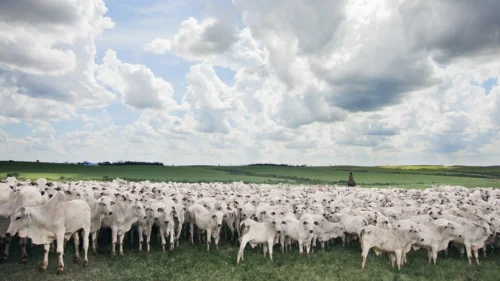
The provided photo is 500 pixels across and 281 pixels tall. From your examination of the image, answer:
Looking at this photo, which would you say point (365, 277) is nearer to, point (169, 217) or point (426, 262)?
point (426, 262)

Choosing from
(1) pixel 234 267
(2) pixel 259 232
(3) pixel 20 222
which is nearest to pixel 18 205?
(3) pixel 20 222

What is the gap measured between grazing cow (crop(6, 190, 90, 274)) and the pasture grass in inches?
38.0

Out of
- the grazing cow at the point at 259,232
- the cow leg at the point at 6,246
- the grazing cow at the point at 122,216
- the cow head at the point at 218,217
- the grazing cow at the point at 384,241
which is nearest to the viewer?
the cow leg at the point at 6,246

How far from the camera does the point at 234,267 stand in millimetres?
16016

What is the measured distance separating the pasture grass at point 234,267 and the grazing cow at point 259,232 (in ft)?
2.31

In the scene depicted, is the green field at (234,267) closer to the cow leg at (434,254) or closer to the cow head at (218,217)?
the cow leg at (434,254)

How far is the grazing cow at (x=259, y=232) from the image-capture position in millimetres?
16734

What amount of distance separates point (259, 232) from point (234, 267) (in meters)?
1.98

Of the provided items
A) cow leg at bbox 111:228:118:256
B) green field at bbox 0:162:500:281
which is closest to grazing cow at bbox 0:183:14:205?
green field at bbox 0:162:500:281

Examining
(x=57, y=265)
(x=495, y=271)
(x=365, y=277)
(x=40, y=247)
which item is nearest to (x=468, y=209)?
(x=495, y=271)

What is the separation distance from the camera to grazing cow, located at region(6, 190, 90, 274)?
14141 millimetres

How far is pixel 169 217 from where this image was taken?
1838 centimetres

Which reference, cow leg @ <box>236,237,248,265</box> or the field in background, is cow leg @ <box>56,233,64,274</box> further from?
the field in background

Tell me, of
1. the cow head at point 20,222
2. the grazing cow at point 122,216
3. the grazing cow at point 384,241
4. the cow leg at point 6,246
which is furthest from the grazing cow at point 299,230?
the cow leg at point 6,246
